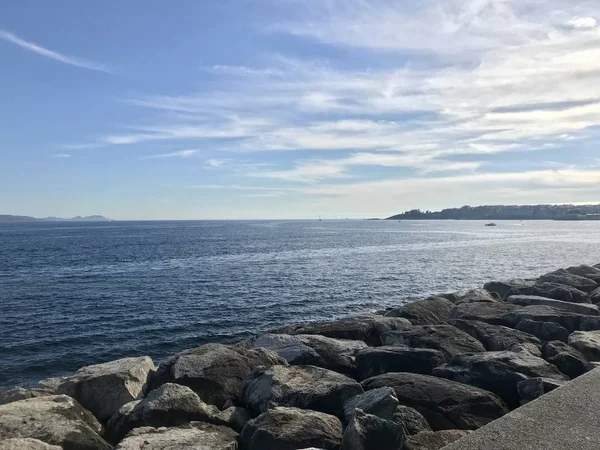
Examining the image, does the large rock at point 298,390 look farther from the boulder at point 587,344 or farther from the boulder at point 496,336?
the boulder at point 587,344

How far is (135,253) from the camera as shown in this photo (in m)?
61.8

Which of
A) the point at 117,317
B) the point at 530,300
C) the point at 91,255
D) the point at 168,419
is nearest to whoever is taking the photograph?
the point at 168,419

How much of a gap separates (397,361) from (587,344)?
4.49 metres

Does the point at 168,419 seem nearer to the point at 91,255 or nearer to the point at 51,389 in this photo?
the point at 51,389

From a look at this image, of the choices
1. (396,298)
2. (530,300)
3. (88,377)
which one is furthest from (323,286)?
(88,377)

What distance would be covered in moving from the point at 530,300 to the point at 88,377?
13.8m

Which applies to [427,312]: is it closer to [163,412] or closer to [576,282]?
[576,282]

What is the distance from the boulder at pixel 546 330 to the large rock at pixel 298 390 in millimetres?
6623

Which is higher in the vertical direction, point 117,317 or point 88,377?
point 88,377

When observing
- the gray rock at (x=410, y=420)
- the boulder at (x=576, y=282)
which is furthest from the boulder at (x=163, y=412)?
the boulder at (x=576, y=282)

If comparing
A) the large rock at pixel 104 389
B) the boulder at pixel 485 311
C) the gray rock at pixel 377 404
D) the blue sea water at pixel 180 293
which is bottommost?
the blue sea water at pixel 180 293

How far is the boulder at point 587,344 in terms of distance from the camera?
10688mm

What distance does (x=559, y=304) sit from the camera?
15.3m

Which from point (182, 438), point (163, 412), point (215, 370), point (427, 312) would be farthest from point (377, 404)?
point (427, 312)
